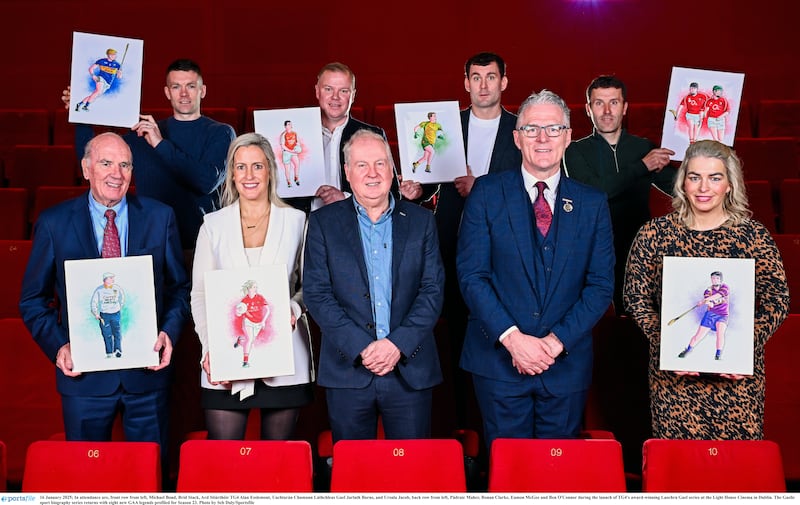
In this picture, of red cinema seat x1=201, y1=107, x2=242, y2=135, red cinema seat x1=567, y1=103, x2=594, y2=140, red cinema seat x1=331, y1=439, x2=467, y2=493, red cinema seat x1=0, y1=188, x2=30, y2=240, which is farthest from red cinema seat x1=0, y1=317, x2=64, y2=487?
red cinema seat x1=567, y1=103, x2=594, y2=140

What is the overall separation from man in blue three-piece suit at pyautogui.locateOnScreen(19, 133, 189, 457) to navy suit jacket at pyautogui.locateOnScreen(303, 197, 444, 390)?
1.77ft

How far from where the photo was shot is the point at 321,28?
7.61 metres

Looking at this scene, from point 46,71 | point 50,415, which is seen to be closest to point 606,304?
point 50,415

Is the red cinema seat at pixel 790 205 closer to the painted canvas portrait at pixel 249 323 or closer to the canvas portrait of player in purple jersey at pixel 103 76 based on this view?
the painted canvas portrait at pixel 249 323

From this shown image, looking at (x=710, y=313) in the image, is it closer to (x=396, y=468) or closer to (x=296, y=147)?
(x=396, y=468)

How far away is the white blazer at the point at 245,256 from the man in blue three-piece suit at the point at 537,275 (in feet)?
1.88

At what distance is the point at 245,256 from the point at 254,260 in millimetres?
34

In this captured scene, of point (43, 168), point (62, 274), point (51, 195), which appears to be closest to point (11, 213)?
point (51, 195)

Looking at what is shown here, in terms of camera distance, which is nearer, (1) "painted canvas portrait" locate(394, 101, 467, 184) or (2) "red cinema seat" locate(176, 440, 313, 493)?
(2) "red cinema seat" locate(176, 440, 313, 493)

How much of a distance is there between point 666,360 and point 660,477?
427 mm

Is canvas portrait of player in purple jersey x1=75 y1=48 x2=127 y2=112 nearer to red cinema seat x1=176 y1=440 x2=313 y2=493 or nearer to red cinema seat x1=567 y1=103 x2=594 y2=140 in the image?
red cinema seat x1=176 y1=440 x2=313 y2=493

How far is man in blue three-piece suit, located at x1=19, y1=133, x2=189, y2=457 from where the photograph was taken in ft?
9.71

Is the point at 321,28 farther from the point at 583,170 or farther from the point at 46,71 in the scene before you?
the point at 583,170

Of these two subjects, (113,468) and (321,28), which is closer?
(113,468)
